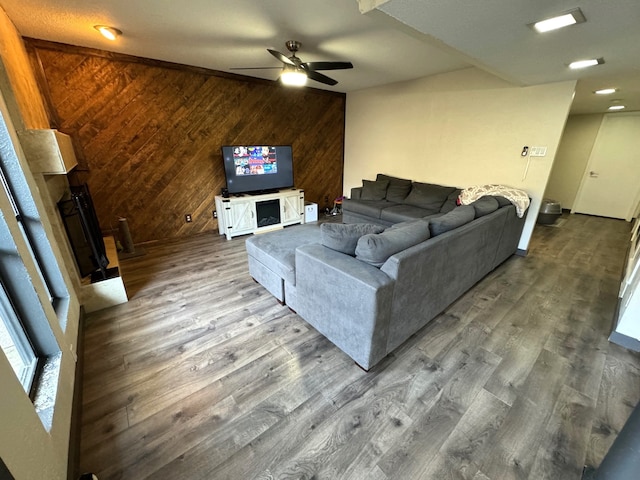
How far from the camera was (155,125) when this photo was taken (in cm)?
350

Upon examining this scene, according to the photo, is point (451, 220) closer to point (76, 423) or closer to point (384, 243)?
point (384, 243)

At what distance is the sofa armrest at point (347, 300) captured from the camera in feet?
5.07

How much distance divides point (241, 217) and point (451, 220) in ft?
9.89

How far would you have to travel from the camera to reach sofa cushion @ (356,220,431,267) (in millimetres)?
1654

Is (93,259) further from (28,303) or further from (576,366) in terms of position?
(576,366)

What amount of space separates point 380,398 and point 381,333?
0.37 metres

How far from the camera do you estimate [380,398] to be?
1.57 m

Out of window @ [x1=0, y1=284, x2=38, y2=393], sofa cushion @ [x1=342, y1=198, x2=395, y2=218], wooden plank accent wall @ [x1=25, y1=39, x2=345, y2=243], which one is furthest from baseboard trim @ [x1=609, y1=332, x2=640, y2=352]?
wooden plank accent wall @ [x1=25, y1=39, x2=345, y2=243]

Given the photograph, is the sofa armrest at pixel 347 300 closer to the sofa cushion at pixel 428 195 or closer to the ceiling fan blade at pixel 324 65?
the ceiling fan blade at pixel 324 65

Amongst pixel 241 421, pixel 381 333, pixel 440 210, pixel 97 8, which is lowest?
pixel 241 421

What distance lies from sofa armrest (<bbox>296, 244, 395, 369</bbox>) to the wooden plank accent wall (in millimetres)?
2861

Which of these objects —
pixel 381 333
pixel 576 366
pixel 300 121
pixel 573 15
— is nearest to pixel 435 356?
pixel 381 333

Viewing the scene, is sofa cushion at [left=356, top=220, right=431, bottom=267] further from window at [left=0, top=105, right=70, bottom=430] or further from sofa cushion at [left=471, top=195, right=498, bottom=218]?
window at [left=0, top=105, right=70, bottom=430]

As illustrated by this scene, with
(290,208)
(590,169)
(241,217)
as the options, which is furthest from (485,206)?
(590,169)
